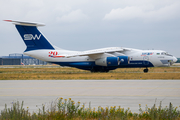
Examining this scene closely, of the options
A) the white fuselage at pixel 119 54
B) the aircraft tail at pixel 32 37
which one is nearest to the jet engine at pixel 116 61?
the white fuselage at pixel 119 54

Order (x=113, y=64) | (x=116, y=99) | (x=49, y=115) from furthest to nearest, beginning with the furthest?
(x=113, y=64) < (x=116, y=99) < (x=49, y=115)

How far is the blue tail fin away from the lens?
34.6m

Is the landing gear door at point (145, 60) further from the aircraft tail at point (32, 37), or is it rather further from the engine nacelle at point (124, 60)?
the aircraft tail at point (32, 37)

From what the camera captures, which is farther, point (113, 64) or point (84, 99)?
point (113, 64)

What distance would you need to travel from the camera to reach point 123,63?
33219mm

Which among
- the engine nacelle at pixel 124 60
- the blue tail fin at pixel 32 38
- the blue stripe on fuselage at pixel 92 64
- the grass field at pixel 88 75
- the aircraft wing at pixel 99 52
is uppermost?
the blue tail fin at pixel 32 38

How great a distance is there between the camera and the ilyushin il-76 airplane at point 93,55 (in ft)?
111

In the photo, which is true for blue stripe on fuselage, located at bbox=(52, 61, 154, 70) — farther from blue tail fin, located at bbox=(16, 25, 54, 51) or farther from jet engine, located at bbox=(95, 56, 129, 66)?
blue tail fin, located at bbox=(16, 25, 54, 51)

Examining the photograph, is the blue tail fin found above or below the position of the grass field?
above

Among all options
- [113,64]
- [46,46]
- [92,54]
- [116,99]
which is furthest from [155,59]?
[116,99]

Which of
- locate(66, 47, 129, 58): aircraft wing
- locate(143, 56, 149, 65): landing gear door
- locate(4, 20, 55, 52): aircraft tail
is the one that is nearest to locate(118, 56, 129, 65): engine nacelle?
locate(66, 47, 129, 58): aircraft wing

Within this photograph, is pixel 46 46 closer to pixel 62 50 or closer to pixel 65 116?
pixel 62 50

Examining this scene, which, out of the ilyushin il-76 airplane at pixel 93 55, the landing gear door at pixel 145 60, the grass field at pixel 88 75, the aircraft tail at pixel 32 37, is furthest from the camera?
the aircraft tail at pixel 32 37

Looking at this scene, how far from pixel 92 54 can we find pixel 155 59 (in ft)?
30.5
